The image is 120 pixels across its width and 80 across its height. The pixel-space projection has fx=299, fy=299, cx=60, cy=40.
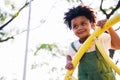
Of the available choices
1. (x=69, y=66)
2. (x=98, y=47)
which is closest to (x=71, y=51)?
(x=69, y=66)

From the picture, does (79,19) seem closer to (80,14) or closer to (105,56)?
(80,14)

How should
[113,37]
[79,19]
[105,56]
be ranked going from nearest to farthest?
1. [105,56]
2. [113,37]
3. [79,19]

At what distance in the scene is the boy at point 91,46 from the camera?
208 centimetres

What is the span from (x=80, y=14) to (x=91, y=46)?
0.94ft

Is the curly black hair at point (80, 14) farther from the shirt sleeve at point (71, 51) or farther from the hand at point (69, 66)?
the hand at point (69, 66)

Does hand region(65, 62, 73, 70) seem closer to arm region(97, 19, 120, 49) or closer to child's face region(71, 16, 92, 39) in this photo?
child's face region(71, 16, 92, 39)

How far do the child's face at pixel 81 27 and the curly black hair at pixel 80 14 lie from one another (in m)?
0.05

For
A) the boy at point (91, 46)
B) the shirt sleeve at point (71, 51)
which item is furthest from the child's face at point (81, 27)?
the shirt sleeve at point (71, 51)

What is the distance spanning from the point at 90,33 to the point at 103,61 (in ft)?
0.92

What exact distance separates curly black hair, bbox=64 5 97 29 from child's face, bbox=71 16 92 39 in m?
0.05

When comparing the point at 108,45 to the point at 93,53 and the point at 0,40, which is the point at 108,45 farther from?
the point at 0,40

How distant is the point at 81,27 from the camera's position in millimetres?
2207

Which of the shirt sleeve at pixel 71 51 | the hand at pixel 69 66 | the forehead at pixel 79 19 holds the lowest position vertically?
the hand at pixel 69 66

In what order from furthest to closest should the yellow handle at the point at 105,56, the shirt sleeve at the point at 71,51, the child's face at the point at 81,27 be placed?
the shirt sleeve at the point at 71,51
the child's face at the point at 81,27
the yellow handle at the point at 105,56
